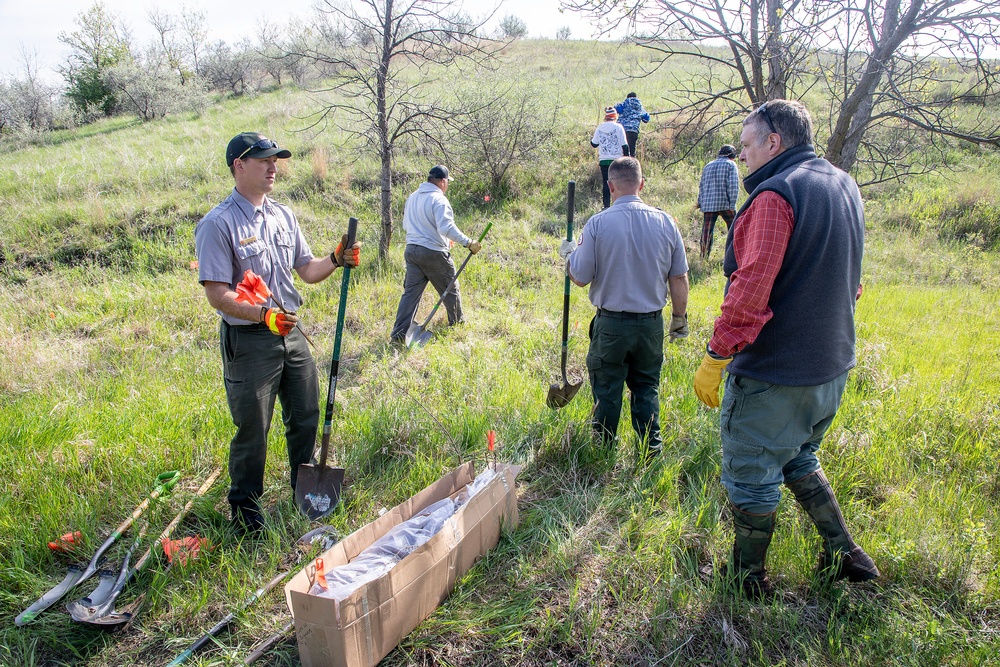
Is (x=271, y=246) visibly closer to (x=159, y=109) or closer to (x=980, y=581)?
(x=980, y=581)

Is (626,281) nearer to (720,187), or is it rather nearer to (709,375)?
(709,375)

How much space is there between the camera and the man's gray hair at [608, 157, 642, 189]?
11.8ft

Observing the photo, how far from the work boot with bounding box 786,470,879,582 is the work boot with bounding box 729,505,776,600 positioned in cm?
25

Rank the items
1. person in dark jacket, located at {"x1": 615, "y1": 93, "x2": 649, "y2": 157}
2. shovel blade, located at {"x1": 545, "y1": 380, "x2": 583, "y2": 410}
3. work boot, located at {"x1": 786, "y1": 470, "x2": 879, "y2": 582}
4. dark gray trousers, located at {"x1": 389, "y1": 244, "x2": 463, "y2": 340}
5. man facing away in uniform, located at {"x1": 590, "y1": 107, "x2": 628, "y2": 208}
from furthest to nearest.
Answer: person in dark jacket, located at {"x1": 615, "y1": 93, "x2": 649, "y2": 157} < man facing away in uniform, located at {"x1": 590, "y1": 107, "x2": 628, "y2": 208} < dark gray trousers, located at {"x1": 389, "y1": 244, "x2": 463, "y2": 340} < shovel blade, located at {"x1": 545, "y1": 380, "x2": 583, "y2": 410} < work boot, located at {"x1": 786, "y1": 470, "x2": 879, "y2": 582}

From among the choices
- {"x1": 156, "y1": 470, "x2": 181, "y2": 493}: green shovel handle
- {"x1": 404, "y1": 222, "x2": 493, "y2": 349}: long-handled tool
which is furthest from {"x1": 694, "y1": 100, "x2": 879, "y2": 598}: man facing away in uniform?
{"x1": 404, "y1": 222, "x2": 493, "y2": 349}: long-handled tool

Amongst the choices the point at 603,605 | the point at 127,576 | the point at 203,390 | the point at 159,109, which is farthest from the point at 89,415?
the point at 159,109

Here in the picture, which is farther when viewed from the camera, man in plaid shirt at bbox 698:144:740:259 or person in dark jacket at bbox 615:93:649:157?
person in dark jacket at bbox 615:93:649:157

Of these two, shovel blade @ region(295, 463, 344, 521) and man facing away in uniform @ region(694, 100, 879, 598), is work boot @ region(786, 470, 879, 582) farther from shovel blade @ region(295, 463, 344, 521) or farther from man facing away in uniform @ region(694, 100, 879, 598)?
shovel blade @ region(295, 463, 344, 521)

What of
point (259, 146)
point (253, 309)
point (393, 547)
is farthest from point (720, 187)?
point (393, 547)

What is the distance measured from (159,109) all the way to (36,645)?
21.1 metres

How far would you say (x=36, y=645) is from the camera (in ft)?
8.69

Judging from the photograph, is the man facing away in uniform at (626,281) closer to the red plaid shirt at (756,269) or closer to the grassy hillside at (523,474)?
the grassy hillside at (523,474)

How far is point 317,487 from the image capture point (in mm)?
3473

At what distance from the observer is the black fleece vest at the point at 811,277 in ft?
7.55
